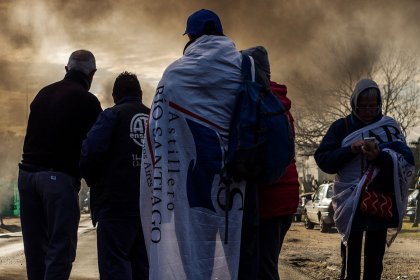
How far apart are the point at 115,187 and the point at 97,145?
0.32 metres

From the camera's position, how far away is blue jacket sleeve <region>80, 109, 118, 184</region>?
4812 millimetres

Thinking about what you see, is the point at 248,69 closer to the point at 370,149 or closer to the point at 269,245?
the point at 269,245

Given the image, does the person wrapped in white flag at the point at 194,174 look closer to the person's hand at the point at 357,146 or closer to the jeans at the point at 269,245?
the jeans at the point at 269,245

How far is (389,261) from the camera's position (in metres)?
11.0

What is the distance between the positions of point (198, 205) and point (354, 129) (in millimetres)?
A: 1570

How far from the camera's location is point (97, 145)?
15.9ft

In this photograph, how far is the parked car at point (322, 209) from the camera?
21.5 meters

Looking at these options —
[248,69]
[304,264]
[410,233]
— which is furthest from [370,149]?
[410,233]

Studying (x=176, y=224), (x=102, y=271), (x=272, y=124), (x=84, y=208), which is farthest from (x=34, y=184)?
(x=84, y=208)

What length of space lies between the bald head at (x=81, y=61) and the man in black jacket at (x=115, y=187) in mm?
371

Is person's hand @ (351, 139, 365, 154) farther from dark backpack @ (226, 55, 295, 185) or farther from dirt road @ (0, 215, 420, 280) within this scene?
dirt road @ (0, 215, 420, 280)

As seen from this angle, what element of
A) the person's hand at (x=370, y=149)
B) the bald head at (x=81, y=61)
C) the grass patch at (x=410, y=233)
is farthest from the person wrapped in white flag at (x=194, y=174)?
the grass patch at (x=410, y=233)

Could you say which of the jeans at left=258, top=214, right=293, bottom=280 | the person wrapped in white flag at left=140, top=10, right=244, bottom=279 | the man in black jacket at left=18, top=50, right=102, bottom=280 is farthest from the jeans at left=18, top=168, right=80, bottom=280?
the jeans at left=258, top=214, right=293, bottom=280

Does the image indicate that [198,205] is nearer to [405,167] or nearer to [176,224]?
[176,224]
